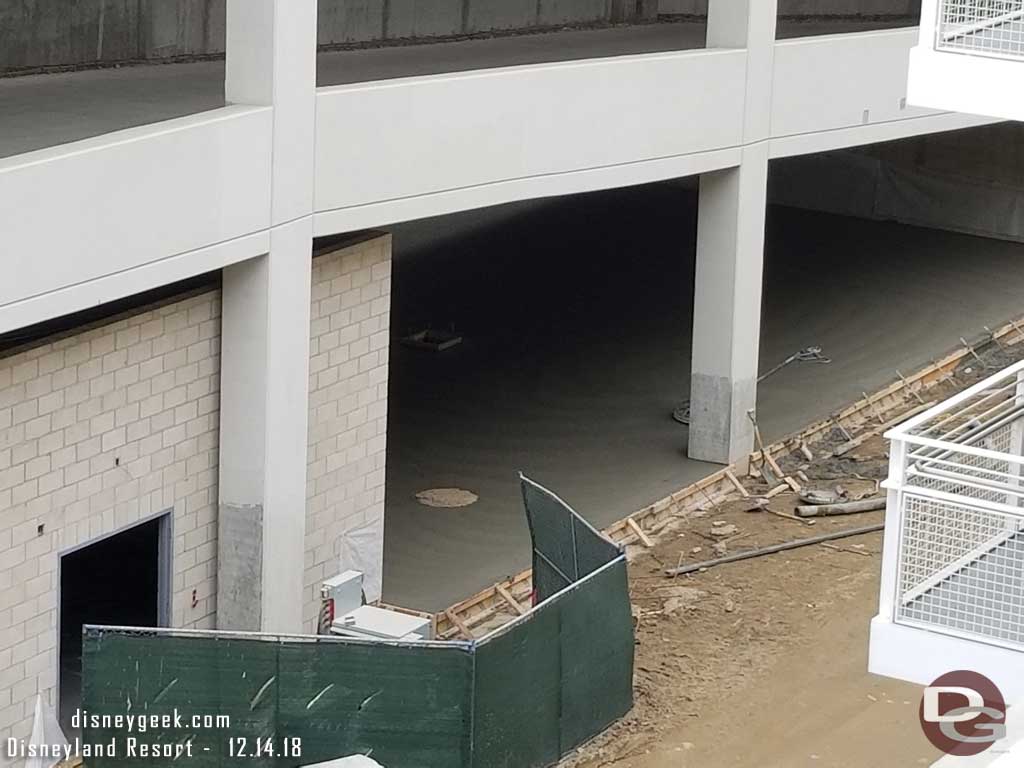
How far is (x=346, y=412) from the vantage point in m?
18.7

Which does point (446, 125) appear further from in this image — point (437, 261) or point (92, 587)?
point (437, 261)

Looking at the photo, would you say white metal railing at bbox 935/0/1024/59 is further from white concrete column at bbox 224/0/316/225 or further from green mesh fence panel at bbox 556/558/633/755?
white concrete column at bbox 224/0/316/225

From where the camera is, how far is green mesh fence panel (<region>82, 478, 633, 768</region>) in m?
14.8

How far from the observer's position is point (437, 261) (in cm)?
3288

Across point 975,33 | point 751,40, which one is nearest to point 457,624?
point 975,33

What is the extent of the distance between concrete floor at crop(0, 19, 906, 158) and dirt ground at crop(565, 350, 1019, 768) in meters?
7.09

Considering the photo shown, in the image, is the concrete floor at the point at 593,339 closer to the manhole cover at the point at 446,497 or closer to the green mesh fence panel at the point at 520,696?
the manhole cover at the point at 446,497

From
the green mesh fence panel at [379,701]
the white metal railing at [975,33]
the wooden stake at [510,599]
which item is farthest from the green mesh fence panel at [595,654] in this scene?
the white metal railing at [975,33]

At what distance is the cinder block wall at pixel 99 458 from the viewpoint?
1505 cm

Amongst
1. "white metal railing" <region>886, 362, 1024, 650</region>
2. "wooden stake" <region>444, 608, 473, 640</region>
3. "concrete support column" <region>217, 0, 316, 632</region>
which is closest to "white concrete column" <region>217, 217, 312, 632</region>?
"concrete support column" <region>217, 0, 316, 632</region>

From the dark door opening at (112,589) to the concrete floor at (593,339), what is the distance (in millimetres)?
2803

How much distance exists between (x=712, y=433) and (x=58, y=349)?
1079 cm

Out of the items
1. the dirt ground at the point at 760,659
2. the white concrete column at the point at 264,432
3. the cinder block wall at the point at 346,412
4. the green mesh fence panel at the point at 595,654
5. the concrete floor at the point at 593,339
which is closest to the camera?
the green mesh fence panel at the point at 595,654

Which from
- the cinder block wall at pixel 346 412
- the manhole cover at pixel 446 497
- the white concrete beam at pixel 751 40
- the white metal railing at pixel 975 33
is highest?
the white metal railing at pixel 975 33
